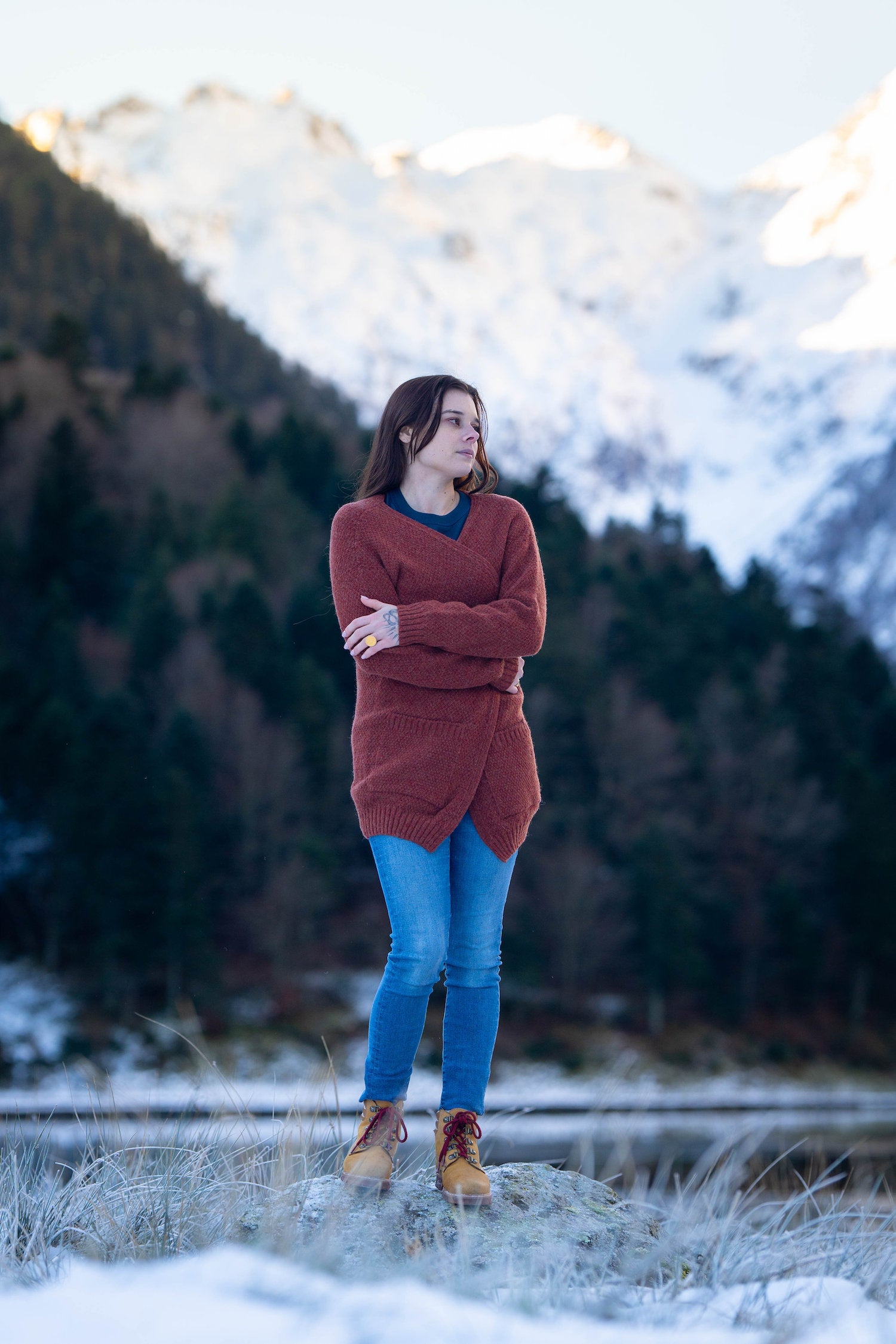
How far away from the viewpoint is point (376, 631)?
3.14 m

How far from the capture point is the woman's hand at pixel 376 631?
313 centimetres

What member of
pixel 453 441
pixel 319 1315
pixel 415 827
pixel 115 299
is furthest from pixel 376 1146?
pixel 115 299

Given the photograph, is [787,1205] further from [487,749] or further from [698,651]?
[698,651]

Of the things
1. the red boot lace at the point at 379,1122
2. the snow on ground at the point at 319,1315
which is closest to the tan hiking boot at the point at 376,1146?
the red boot lace at the point at 379,1122

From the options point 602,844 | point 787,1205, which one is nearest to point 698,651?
point 602,844

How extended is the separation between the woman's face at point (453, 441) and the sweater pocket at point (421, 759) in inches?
28.0

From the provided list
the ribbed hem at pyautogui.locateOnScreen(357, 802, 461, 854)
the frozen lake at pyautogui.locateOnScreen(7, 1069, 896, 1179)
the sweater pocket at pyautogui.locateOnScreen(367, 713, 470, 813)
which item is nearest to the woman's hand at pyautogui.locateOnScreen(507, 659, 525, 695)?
the sweater pocket at pyautogui.locateOnScreen(367, 713, 470, 813)

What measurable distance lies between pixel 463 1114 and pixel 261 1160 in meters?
0.61

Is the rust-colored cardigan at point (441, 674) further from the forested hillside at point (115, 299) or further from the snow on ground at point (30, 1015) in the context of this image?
the forested hillside at point (115, 299)

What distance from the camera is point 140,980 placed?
1329 inches

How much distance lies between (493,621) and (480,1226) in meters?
1.56

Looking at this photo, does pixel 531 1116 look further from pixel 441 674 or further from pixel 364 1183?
pixel 441 674

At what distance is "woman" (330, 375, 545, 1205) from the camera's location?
3107 millimetres

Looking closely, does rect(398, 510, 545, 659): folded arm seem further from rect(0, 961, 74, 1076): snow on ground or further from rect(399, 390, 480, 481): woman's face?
rect(0, 961, 74, 1076): snow on ground
